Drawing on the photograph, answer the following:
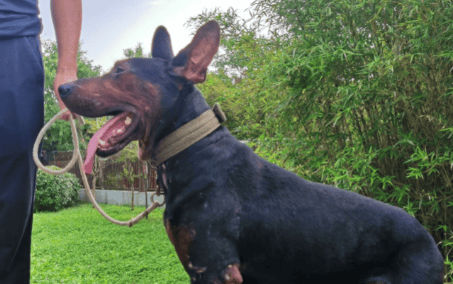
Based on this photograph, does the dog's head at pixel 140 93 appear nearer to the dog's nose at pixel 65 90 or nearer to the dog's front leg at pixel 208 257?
the dog's nose at pixel 65 90

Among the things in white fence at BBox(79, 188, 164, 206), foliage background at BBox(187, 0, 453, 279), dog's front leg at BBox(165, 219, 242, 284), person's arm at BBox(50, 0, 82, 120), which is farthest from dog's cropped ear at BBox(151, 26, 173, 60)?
white fence at BBox(79, 188, 164, 206)

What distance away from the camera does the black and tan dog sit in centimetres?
127

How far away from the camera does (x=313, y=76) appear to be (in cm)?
282

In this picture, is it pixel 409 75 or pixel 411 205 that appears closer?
pixel 411 205

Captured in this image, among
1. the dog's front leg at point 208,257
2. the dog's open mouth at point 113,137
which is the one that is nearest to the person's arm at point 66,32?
the dog's open mouth at point 113,137

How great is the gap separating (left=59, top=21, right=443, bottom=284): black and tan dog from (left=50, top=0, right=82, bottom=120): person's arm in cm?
56

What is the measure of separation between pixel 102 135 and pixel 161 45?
17.2 inches

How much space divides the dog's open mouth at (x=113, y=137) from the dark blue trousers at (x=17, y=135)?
0.59 m

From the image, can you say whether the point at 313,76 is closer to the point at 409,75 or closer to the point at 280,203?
the point at 409,75

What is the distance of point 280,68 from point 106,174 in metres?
11.1

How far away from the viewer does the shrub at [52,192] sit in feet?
34.9

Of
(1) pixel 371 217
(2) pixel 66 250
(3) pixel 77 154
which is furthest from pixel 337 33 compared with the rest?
(2) pixel 66 250

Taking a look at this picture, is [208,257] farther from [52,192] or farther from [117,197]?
[117,197]

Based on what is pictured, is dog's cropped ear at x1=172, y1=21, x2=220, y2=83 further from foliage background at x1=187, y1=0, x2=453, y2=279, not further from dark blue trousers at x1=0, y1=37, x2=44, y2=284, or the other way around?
foliage background at x1=187, y1=0, x2=453, y2=279
